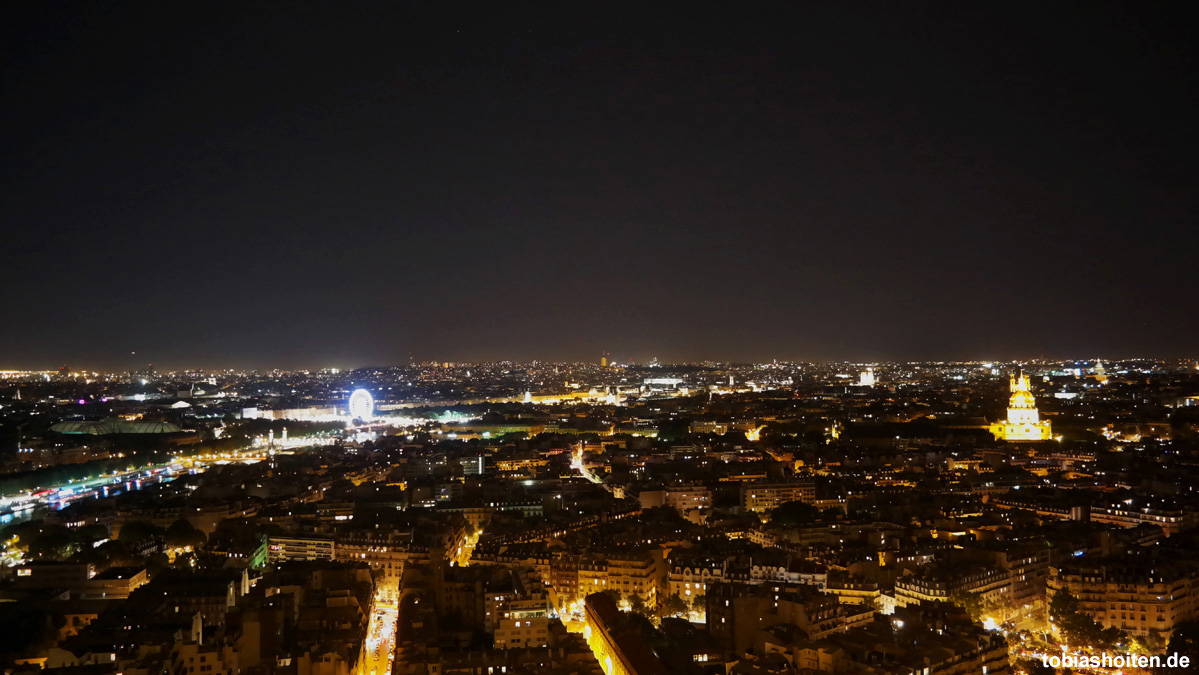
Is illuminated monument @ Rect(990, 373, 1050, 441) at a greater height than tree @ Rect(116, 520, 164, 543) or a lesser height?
greater

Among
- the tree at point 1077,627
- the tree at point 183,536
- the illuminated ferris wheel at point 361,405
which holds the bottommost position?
the tree at point 183,536

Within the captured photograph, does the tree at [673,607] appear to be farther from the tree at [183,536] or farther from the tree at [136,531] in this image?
the tree at [136,531]

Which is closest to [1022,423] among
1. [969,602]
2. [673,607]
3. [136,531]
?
[969,602]

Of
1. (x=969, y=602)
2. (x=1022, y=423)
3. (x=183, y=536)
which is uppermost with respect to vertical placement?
(x=1022, y=423)

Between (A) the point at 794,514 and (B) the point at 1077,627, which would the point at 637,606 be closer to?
(B) the point at 1077,627

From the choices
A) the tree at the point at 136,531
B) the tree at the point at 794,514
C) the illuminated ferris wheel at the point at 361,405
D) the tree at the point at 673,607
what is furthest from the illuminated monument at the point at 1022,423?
the illuminated ferris wheel at the point at 361,405

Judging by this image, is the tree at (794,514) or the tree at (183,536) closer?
the tree at (183,536)

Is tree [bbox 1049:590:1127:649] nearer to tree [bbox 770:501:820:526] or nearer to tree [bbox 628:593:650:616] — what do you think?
tree [bbox 628:593:650:616]

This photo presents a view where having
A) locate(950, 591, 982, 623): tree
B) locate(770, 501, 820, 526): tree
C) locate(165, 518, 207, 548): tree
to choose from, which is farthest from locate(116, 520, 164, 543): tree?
locate(950, 591, 982, 623): tree

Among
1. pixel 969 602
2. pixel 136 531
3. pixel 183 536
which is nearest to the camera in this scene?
pixel 969 602

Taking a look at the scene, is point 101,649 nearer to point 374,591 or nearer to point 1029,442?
point 374,591
